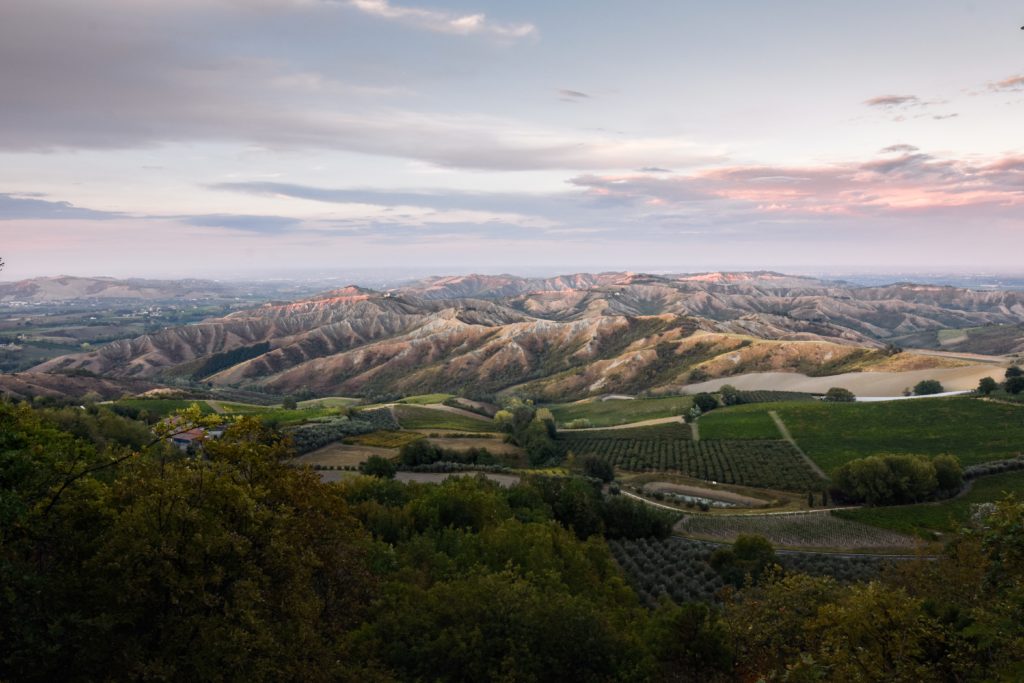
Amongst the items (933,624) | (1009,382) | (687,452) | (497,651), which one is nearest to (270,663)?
(497,651)

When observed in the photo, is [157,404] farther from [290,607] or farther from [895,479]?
[895,479]

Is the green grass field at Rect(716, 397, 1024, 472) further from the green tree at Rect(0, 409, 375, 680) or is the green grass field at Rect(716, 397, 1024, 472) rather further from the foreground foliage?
the green tree at Rect(0, 409, 375, 680)

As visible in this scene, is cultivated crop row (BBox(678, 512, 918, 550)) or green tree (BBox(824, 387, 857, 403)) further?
green tree (BBox(824, 387, 857, 403))

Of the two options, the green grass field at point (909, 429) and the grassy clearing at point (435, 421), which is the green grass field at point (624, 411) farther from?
the grassy clearing at point (435, 421)

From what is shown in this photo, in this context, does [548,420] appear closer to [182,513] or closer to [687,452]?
[687,452]

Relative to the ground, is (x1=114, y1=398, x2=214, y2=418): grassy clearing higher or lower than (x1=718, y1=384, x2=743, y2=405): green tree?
higher

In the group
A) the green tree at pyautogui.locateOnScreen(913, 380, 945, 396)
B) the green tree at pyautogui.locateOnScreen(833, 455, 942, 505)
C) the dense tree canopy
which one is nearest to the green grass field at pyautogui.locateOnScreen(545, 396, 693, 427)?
the green tree at pyautogui.locateOnScreen(913, 380, 945, 396)
